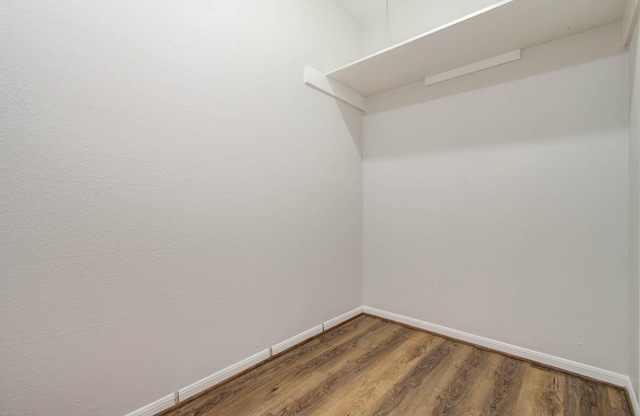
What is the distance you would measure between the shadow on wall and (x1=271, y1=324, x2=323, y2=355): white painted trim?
1.69 metres

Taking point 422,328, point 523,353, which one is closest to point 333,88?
point 422,328

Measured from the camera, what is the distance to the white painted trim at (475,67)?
2.02 metres

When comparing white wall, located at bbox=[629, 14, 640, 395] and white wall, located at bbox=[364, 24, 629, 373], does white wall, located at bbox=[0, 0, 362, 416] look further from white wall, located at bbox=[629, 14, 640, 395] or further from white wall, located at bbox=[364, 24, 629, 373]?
white wall, located at bbox=[629, 14, 640, 395]

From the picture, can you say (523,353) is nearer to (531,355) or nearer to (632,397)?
(531,355)

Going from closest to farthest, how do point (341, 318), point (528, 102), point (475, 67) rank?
point (528, 102) < point (475, 67) < point (341, 318)

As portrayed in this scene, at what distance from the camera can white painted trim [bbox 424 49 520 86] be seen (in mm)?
2020

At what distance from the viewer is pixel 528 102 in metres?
1.97

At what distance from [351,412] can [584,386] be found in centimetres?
141

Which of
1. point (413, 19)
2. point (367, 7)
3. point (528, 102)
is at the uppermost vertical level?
point (367, 7)

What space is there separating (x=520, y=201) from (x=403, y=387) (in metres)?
1.47

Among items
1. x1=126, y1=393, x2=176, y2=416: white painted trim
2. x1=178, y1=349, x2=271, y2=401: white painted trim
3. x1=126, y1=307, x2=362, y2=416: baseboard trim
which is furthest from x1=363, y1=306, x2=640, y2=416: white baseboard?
x1=126, y1=393, x2=176, y2=416: white painted trim

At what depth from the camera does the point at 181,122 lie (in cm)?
155

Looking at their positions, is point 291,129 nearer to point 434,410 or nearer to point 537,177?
point 537,177

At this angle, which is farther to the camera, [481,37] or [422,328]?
[422,328]
